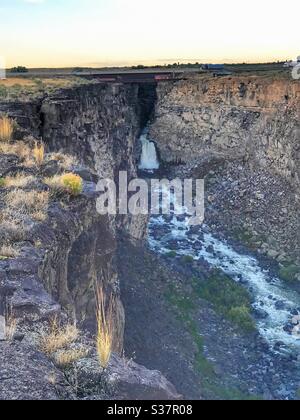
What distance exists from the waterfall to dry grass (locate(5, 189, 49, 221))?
33.9 meters

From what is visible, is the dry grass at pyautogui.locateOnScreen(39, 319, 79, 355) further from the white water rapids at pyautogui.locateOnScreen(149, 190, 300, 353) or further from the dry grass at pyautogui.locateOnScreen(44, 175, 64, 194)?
the white water rapids at pyautogui.locateOnScreen(149, 190, 300, 353)

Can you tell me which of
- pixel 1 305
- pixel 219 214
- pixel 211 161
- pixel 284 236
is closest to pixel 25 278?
pixel 1 305

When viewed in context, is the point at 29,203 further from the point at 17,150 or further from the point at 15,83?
the point at 15,83

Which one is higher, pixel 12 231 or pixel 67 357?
pixel 12 231

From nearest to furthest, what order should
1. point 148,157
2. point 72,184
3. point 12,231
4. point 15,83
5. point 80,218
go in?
1. point 12,231
2. point 80,218
3. point 72,184
4. point 15,83
5. point 148,157

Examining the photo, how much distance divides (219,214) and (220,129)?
418 inches

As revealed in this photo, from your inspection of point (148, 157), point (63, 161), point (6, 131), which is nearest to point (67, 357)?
point (63, 161)

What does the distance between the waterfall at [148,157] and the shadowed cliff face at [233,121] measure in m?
0.76

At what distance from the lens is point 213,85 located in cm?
4212

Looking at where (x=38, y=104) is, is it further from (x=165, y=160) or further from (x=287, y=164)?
(x=165, y=160)

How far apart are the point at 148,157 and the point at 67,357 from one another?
3924 cm

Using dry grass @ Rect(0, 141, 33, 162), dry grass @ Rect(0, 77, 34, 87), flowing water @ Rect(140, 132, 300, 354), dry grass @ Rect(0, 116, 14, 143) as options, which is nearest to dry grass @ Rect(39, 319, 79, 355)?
dry grass @ Rect(0, 141, 33, 162)

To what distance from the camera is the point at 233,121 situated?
132 feet

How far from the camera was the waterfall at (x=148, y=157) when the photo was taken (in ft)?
141
